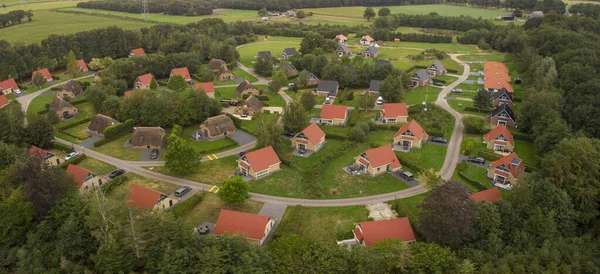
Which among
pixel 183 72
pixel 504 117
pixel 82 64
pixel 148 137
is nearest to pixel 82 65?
pixel 82 64

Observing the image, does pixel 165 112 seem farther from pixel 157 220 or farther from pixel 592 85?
pixel 592 85

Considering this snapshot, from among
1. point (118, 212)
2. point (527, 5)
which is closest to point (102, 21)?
point (118, 212)

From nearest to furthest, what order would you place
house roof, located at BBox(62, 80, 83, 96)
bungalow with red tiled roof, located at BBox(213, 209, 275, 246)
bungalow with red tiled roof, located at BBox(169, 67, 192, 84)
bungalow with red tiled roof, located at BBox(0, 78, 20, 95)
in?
bungalow with red tiled roof, located at BBox(213, 209, 275, 246) < house roof, located at BBox(62, 80, 83, 96) < bungalow with red tiled roof, located at BBox(0, 78, 20, 95) < bungalow with red tiled roof, located at BBox(169, 67, 192, 84)

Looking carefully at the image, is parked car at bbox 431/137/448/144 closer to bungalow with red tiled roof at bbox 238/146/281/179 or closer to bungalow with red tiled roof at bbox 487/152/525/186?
bungalow with red tiled roof at bbox 487/152/525/186

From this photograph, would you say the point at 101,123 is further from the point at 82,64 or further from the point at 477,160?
the point at 477,160

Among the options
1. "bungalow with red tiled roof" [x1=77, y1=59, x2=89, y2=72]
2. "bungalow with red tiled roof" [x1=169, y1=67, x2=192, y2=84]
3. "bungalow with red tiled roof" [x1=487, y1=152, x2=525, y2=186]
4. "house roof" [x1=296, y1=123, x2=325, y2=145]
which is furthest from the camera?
"bungalow with red tiled roof" [x1=77, y1=59, x2=89, y2=72]

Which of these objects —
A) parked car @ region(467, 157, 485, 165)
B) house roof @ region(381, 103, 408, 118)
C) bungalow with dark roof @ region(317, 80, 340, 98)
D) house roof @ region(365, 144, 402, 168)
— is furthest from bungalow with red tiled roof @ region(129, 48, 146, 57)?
parked car @ region(467, 157, 485, 165)
